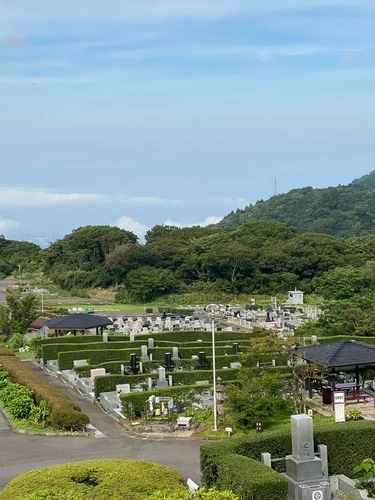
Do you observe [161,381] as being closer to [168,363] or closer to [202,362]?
[168,363]

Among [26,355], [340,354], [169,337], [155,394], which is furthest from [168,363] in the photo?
[26,355]

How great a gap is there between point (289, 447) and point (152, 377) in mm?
10628

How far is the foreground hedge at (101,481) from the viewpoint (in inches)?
435

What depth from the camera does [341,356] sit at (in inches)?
819

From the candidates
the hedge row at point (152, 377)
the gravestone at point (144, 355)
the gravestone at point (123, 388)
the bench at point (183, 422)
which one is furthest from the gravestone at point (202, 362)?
the bench at point (183, 422)

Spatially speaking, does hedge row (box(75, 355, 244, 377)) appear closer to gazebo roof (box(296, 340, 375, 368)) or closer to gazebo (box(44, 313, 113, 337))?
gazebo roof (box(296, 340, 375, 368))

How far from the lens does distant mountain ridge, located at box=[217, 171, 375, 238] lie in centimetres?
12950

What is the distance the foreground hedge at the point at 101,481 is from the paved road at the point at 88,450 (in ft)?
8.09

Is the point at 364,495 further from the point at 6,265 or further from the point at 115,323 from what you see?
the point at 6,265

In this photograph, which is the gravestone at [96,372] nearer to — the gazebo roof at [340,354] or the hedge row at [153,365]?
the hedge row at [153,365]

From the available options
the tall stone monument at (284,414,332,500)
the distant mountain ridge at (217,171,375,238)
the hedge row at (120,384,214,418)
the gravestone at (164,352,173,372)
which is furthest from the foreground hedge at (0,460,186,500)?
the distant mountain ridge at (217,171,375,238)

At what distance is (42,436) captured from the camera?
18156 millimetres

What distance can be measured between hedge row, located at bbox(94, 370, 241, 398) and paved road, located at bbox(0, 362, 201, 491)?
3.78m

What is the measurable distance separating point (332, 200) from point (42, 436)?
133m
